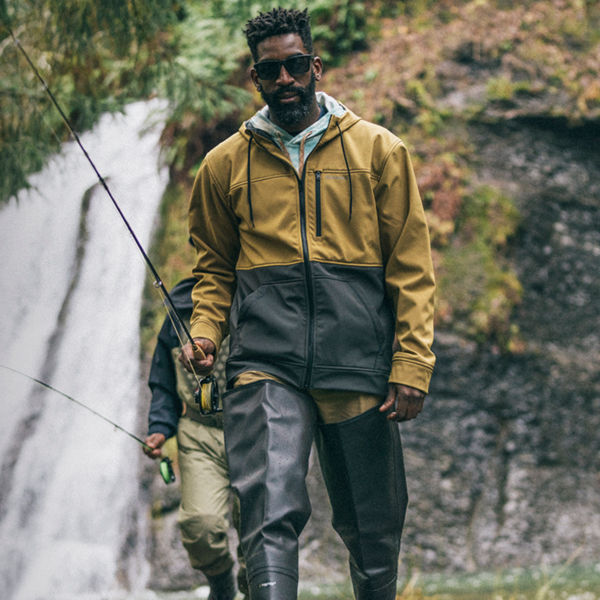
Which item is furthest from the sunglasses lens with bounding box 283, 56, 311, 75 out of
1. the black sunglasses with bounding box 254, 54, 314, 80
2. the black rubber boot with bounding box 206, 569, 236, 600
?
the black rubber boot with bounding box 206, 569, 236, 600

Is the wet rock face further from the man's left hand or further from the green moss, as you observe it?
the man's left hand

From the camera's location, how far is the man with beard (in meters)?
3.38

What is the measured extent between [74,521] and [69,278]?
9.50 feet

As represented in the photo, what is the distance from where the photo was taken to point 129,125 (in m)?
11.1

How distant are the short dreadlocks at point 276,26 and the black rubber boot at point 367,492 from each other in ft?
5.25

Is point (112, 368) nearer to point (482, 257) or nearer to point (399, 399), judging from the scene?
point (482, 257)

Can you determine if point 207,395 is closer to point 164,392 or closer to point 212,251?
point 212,251

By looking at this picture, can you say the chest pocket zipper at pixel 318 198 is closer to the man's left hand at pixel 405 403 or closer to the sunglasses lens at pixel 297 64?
the sunglasses lens at pixel 297 64

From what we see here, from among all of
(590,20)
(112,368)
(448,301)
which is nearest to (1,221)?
(112,368)

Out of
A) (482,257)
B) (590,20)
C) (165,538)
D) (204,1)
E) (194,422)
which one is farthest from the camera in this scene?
(204,1)

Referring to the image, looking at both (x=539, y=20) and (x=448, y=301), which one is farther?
(x=539, y=20)

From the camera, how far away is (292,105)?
353cm

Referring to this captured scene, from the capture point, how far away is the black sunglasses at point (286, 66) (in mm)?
3482

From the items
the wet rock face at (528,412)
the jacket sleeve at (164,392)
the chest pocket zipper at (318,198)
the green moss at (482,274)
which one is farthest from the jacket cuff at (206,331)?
the green moss at (482,274)
